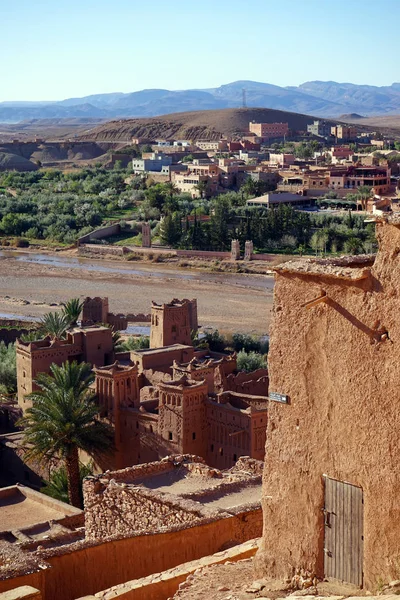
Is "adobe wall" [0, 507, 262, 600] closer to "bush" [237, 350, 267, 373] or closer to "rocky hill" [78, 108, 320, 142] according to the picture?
"bush" [237, 350, 267, 373]

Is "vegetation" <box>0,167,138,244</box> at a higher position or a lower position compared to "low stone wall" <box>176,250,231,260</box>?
higher

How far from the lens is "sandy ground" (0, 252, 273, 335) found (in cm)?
3828

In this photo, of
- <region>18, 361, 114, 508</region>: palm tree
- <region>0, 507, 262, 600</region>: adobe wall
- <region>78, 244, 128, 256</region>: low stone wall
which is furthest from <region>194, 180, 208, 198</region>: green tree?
<region>0, 507, 262, 600</region>: adobe wall

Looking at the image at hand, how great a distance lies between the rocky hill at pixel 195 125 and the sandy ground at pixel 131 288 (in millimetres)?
74611

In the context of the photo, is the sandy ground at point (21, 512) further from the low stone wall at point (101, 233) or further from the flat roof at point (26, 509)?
the low stone wall at point (101, 233)

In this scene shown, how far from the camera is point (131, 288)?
146 feet

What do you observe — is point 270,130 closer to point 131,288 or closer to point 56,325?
point 131,288

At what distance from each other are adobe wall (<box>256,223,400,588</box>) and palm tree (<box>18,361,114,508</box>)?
34.1ft

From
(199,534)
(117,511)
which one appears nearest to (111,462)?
(117,511)

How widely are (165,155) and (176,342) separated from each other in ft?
224

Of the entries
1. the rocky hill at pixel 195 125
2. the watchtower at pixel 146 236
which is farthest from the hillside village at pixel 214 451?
the rocky hill at pixel 195 125

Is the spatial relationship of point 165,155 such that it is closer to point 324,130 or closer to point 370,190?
point 370,190

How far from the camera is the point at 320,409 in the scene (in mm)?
6668

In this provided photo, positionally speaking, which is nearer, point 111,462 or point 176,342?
point 111,462
